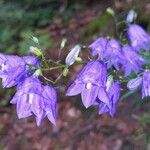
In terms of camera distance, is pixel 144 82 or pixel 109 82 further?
pixel 144 82

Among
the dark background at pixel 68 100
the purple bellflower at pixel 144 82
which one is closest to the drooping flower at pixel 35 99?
the purple bellflower at pixel 144 82

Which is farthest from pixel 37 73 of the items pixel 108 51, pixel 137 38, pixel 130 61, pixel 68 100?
pixel 68 100

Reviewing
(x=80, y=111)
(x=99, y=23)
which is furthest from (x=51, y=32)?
(x=80, y=111)

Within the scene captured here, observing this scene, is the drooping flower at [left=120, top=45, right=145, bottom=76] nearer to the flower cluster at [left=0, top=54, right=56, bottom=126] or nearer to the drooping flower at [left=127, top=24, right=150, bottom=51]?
the drooping flower at [left=127, top=24, right=150, bottom=51]

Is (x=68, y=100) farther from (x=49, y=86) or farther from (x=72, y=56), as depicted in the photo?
(x=49, y=86)

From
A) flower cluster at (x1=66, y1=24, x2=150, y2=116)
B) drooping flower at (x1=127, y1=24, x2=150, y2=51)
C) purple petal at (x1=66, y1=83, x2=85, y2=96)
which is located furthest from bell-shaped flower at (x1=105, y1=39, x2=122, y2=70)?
drooping flower at (x1=127, y1=24, x2=150, y2=51)

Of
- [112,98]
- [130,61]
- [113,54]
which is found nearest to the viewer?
[112,98]
